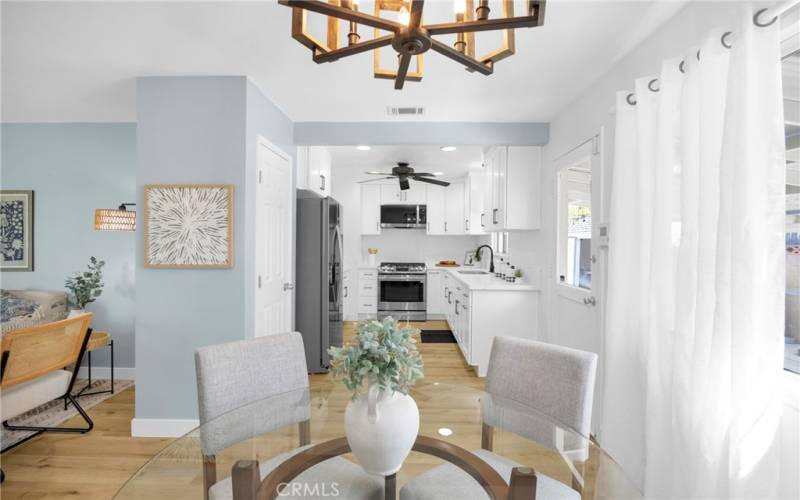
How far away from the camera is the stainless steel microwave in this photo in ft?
21.1

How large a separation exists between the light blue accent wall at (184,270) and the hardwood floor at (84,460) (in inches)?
9.5

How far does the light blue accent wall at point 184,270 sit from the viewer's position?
2.58 meters

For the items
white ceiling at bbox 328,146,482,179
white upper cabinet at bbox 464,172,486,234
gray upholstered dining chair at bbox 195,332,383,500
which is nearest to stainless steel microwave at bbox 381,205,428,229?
white ceiling at bbox 328,146,482,179

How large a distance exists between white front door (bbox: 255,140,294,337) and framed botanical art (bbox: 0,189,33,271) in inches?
96.6

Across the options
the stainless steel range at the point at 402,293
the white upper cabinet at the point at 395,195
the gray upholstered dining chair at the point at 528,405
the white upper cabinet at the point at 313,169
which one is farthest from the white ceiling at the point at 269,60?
the stainless steel range at the point at 402,293

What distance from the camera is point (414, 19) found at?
980 mm

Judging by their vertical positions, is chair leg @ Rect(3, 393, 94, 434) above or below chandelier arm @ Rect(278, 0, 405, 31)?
below

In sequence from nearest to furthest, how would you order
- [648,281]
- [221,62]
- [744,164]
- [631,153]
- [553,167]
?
[744,164]
[648,281]
[631,153]
[221,62]
[553,167]

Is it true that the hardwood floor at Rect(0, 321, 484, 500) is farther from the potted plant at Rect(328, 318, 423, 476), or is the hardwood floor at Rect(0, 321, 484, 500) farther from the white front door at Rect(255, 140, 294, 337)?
the white front door at Rect(255, 140, 294, 337)

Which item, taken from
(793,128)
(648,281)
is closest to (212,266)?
(648,281)

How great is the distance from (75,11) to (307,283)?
2502 millimetres

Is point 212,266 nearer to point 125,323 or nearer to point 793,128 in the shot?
point 125,323

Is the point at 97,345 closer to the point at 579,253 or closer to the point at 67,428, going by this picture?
the point at 67,428

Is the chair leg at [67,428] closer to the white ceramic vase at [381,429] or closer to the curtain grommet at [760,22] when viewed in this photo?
the white ceramic vase at [381,429]
